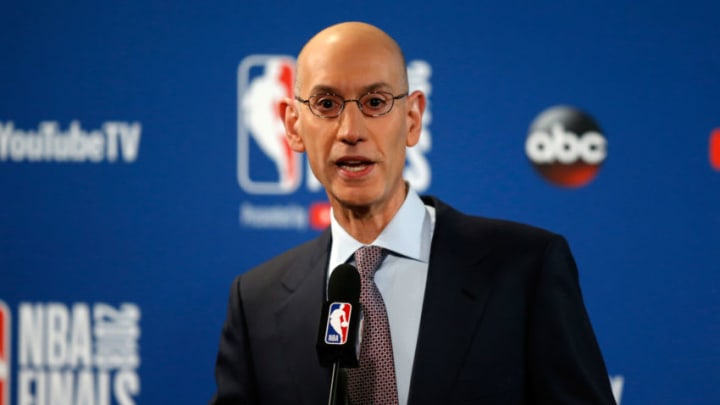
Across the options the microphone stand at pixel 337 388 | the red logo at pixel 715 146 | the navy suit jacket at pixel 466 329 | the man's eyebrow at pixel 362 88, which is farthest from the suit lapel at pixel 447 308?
the red logo at pixel 715 146

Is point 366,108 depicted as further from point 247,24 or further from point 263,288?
point 247,24

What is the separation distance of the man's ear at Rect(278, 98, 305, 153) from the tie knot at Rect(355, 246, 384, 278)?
175 millimetres

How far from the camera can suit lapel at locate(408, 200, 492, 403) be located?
1240 mm

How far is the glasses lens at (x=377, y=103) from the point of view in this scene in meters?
1.27

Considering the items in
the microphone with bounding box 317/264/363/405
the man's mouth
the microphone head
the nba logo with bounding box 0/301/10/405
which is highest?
the man's mouth

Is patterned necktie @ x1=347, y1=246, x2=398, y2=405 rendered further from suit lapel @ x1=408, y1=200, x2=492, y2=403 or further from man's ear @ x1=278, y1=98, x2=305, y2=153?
man's ear @ x1=278, y1=98, x2=305, y2=153

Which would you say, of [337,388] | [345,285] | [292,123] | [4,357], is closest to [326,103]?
[292,123]

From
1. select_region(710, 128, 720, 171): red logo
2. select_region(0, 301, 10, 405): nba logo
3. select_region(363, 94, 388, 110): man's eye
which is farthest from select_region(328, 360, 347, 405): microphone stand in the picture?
select_region(0, 301, 10, 405): nba logo

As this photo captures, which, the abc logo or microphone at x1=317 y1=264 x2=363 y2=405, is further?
the abc logo

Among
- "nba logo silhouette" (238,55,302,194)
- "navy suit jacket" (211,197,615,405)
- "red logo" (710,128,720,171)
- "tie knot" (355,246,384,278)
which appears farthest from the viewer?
"nba logo silhouette" (238,55,302,194)

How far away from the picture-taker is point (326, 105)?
1.28m

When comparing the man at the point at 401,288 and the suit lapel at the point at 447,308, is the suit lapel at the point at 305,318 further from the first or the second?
the suit lapel at the point at 447,308

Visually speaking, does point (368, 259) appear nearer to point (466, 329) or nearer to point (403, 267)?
point (403, 267)

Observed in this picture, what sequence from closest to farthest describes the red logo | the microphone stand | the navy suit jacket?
the microphone stand → the navy suit jacket → the red logo
